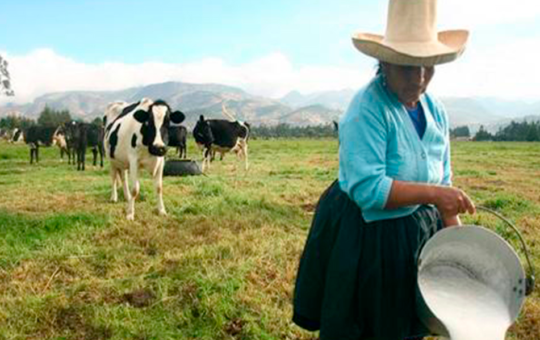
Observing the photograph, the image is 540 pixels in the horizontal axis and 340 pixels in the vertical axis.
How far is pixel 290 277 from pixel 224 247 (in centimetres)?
112

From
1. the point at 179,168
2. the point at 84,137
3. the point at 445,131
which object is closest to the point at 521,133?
the point at 84,137

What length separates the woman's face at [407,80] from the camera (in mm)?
2041

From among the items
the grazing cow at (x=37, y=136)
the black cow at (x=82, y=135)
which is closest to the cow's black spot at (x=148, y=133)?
the black cow at (x=82, y=135)

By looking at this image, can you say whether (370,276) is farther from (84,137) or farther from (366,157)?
(84,137)

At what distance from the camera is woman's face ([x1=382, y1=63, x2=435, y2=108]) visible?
2.04 m

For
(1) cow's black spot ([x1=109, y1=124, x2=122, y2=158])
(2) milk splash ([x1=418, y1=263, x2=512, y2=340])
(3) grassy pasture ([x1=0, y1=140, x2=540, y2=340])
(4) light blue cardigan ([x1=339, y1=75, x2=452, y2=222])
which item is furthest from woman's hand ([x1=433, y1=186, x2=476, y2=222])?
(1) cow's black spot ([x1=109, y1=124, x2=122, y2=158])

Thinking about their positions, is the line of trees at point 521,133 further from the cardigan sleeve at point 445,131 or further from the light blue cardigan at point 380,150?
the light blue cardigan at point 380,150

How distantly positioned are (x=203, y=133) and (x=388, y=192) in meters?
16.5

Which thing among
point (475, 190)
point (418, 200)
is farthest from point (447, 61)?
point (475, 190)

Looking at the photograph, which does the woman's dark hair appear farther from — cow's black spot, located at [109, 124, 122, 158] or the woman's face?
cow's black spot, located at [109, 124, 122, 158]

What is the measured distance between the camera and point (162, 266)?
494 centimetres

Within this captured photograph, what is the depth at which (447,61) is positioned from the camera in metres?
2.07

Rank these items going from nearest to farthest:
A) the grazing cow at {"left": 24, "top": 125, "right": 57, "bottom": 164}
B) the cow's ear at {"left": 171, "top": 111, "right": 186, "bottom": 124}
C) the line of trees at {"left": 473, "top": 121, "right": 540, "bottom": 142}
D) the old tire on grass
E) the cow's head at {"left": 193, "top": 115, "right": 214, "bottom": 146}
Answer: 1. the cow's ear at {"left": 171, "top": 111, "right": 186, "bottom": 124}
2. the old tire on grass
3. the cow's head at {"left": 193, "top": 115, "right": 214, "bottom": 146}
4. the grazing cow at {"left": 24, "top": 125, "right": 57, "bottom": 164}
5. the line of trees at {"left": 473, "top": 121, "right": 540, "bottom": 142}

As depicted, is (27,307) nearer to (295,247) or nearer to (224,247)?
(224,247)
